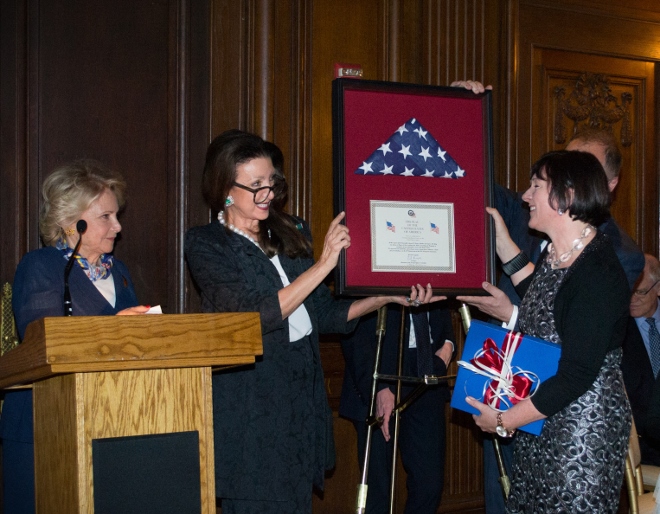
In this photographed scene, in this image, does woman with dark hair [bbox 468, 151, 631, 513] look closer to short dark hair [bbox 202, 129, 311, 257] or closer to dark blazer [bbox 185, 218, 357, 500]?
A: dark blazer [bbox 185, 218, 357, 500]

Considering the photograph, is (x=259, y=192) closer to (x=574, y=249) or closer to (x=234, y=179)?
(x=234, y=179)

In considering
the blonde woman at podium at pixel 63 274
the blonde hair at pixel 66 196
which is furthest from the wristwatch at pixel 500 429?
the blonde hair at pixel 66 196

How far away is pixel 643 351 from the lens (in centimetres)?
366

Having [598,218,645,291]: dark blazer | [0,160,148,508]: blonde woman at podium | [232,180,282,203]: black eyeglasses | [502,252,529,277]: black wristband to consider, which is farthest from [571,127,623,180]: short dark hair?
[0,160,148,508]: blonde woman at podium

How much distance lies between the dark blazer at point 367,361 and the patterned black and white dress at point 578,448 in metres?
0.98

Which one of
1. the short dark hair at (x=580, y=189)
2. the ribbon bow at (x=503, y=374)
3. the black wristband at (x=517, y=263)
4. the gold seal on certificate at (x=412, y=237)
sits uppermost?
the short dark hair at (x=580, y=189)

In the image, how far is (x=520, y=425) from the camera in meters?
2.40

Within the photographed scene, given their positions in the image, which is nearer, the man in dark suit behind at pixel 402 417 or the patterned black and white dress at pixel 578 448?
the patterned black and white dress at pixel 578 448

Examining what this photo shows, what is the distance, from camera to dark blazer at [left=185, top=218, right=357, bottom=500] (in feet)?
8.32

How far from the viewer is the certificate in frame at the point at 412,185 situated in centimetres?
268

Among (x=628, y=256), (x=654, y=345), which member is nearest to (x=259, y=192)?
(x=628, y=256)

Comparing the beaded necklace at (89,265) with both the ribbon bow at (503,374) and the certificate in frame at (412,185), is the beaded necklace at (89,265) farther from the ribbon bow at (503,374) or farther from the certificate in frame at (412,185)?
the ribbon bow at (503,374)

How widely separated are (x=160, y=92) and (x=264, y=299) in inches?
61.3

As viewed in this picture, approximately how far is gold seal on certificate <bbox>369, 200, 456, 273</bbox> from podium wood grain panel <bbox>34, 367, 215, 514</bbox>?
86cm
